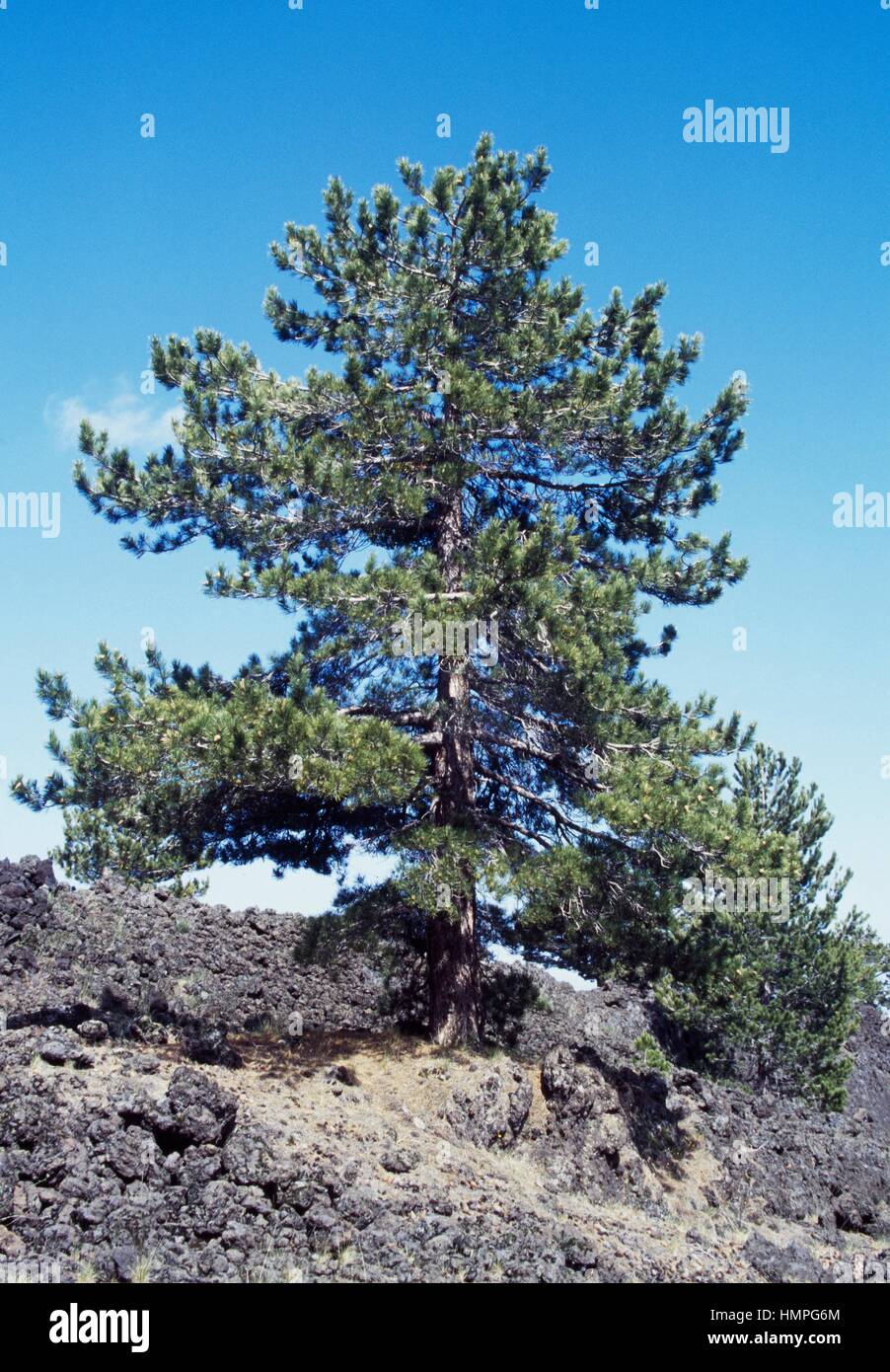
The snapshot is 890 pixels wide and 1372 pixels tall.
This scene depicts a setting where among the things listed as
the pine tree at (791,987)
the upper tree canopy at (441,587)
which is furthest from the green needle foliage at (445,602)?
the pine tree at (791,987)

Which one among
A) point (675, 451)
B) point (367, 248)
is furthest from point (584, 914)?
point (367, 248)

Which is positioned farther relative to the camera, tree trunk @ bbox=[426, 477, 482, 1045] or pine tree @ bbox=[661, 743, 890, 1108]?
pine tree @ bbox=[661, 743, 890, 1108]

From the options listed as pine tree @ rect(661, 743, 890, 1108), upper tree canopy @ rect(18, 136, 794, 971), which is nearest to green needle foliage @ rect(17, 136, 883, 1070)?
upper tree canopy @ rect(18, 136, 794, 971)

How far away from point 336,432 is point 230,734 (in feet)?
17.9

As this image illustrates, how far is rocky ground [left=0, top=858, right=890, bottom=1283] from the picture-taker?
8680mm

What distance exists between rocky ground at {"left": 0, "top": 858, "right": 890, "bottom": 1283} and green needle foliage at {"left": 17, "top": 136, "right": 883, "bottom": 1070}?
67.0 inches

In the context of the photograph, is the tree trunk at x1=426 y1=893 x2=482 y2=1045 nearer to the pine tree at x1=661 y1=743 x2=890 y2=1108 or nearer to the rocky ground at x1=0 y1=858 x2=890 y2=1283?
the rocky ground at x1=0 y1=858 x2=890 y2=1283

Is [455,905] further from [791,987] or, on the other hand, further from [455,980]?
[791,987]

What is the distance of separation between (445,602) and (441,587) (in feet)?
1.83

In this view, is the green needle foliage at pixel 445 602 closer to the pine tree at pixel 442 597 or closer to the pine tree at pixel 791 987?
the pine tree at pixel 442 597

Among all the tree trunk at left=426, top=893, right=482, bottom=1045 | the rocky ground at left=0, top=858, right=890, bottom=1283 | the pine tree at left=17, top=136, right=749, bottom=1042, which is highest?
the pine tree at left=17, top=136, right=749, bottom=1042

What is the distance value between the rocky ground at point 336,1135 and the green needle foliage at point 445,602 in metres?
1.70

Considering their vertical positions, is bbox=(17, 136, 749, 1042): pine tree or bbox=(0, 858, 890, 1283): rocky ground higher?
bbox=(17, 136, 749, 1042): pine tree

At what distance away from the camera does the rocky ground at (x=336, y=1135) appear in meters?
8.68
